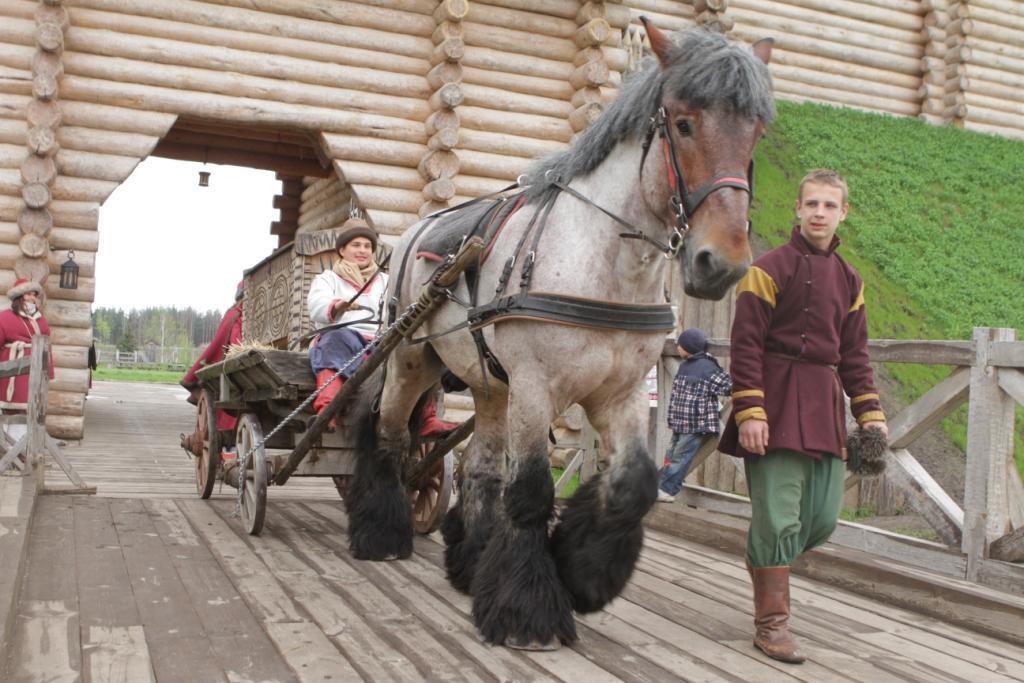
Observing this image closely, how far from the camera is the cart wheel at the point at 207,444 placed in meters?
6.53

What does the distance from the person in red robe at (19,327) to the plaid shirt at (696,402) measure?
5.84 m

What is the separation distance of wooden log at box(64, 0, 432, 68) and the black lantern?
2553 millimetres

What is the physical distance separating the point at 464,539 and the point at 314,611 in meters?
0.77

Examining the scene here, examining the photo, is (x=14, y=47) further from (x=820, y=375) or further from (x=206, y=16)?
(x=820, y=375)

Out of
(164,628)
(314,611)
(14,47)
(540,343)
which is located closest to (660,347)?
(540,343)

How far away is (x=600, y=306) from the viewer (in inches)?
135

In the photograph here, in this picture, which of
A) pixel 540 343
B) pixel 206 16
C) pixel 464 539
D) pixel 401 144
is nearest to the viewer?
pixel 540 343

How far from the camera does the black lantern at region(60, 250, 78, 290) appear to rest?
1013 centimetres

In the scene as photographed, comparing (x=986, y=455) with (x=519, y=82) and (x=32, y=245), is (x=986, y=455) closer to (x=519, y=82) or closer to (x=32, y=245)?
(x=519, y=82)

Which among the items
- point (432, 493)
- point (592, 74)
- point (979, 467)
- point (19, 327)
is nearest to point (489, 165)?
point (592, 74)

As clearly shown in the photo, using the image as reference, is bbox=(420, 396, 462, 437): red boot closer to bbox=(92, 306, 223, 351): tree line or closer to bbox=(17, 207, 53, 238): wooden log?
bbox=(17, 207, 53, 238): wooden log

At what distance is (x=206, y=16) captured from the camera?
10.7m

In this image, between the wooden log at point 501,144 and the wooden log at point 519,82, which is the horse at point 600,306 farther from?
the wooden log at point 519,82

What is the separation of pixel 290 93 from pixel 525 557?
862 centimetres
